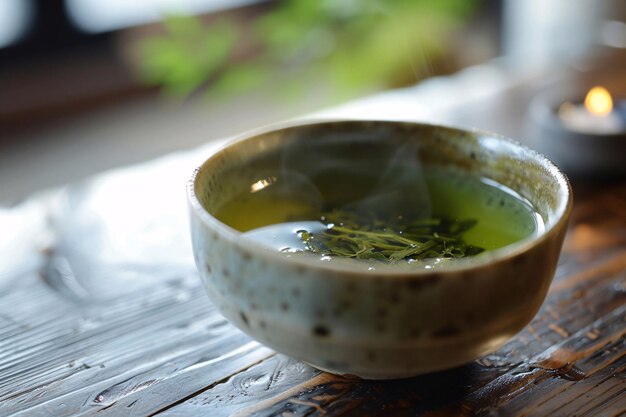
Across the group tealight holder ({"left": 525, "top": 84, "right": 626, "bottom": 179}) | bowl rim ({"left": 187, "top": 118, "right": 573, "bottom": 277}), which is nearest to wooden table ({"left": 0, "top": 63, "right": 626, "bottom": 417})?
tealight holder ({"left": 525, "top": 84, "right": 626, "bottom": 179})

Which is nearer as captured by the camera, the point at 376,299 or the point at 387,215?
the point at 376,299

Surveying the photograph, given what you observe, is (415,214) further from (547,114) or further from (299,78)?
(299,78)

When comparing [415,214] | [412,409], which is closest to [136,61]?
[415,214]

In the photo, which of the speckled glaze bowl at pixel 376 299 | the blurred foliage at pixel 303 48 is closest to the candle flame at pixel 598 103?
the speckled glaze bowl at pixel 376 299

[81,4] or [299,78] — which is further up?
[81,4]

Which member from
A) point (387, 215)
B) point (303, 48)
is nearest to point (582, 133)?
point (387, 215)

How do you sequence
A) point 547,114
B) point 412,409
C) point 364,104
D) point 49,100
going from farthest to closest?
point 49,100 → point 364,104 → point 547,114 → point 412,409

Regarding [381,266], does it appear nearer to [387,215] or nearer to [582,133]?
[387,215]
